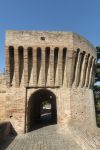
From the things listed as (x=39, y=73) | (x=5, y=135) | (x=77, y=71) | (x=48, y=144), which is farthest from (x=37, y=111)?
(x=48, y=144)

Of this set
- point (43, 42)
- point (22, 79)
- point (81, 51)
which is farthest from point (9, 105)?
point (81, 51)

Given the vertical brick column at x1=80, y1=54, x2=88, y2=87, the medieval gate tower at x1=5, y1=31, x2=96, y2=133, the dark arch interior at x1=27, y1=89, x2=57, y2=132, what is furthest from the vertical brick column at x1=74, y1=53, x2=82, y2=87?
the dark arch interior at x1=27, y1=89, x2=57, y2=132

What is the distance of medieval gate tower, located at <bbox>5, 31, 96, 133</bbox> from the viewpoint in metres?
9.87

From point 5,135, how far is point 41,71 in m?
4.04

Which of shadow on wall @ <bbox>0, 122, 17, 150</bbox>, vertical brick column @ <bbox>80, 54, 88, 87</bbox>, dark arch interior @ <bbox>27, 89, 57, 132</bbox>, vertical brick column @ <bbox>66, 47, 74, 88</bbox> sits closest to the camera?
shadow on wall @ <bbox>0, 122, 17, 150</bbox>

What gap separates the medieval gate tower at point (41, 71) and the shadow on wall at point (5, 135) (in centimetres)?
37

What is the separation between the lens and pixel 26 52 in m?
9.95

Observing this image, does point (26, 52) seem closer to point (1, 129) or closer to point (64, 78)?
point (64, 78)

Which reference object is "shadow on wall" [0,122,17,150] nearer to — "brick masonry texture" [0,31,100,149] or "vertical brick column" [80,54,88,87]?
"brick masonry texture" [0,31,100,149]

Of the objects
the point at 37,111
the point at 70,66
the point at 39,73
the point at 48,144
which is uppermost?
the point at 70,66

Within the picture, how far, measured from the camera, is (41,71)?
404 inches

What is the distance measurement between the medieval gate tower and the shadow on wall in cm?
37

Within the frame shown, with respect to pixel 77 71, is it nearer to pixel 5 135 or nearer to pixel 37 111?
pixel 5 135

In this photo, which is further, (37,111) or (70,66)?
(37,111)
